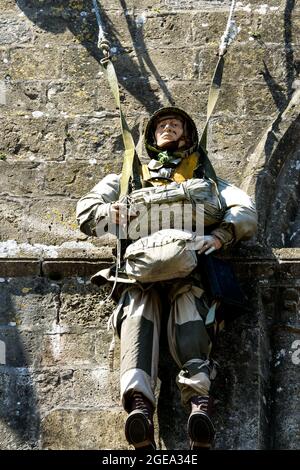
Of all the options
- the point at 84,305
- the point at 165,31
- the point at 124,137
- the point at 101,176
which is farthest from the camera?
the point at 165,31

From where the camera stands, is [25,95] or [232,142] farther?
[25,95]

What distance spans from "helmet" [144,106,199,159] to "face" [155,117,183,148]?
0.08ft

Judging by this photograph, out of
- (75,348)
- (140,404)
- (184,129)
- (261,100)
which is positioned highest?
(261,100)

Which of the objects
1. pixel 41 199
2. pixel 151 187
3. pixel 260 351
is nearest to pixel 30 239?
pixel 41 199

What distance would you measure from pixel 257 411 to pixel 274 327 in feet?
2.22

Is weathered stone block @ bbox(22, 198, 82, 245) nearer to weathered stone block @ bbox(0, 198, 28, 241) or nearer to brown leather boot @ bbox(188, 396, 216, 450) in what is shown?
weathered stone block @ bbox(0, 198, 28, 241)

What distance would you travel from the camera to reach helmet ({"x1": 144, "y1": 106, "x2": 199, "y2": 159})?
10.7m

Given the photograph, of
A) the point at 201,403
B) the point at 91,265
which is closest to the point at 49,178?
the point at 91,265

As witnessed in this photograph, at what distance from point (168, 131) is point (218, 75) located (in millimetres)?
762

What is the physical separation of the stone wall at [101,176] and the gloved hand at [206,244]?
401mm

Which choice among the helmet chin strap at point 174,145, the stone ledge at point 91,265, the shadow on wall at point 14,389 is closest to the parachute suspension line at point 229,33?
the helmet chin strap at point 174,145

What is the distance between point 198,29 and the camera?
1204 cm

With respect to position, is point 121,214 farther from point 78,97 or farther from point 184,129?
point 78,97

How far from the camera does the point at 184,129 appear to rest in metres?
10.8
